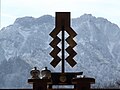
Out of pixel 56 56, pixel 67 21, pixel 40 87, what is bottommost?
pixel 40 87

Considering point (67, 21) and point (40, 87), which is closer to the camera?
point (40, 87)

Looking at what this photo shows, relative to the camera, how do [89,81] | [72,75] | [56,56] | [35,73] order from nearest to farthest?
1. [89,81]
2. [35,73]
3. [72,75]
4. [56,56]

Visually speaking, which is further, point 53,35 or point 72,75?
point 53,35

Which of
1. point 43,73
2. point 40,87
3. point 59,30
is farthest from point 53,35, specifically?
point 40,87

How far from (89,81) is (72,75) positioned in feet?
6.33

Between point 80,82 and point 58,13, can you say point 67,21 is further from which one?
point 80,82

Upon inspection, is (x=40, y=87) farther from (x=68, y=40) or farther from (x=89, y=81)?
(x=68, y=40)

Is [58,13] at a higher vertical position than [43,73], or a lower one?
higher

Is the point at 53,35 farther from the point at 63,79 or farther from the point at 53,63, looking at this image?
the point at 63,79

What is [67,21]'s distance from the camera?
26.2 ft

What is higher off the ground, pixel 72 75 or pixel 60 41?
pixel 60 41

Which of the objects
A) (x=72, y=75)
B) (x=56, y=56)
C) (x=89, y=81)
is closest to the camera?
(x=89, y=81)

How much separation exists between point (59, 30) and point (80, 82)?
2.70 metres

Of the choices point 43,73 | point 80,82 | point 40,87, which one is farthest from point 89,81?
point 43,73
